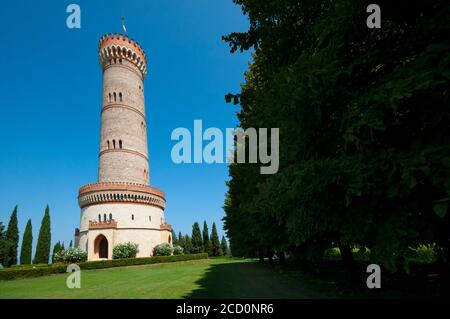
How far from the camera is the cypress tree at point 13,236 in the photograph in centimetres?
4919

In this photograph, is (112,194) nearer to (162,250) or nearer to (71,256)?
(71,256)

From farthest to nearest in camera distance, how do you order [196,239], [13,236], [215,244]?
[215,244] < [196,239] < [13,236]

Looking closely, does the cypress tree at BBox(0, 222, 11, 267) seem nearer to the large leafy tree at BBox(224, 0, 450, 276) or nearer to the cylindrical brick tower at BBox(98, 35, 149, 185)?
the cylindrical brick tower at BBox(98, 35, 149, 185)

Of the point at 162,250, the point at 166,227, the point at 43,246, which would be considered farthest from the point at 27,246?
the point at 162,250

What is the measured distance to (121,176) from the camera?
3981cm

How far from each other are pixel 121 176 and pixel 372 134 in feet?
130

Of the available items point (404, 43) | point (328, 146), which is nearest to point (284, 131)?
point (328, 146)

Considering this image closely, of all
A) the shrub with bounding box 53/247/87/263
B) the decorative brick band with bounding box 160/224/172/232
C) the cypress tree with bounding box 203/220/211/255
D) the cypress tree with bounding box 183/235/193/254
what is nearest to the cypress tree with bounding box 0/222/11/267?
the shrub with bounding box 53/247/87/263

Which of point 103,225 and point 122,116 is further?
point 122,116

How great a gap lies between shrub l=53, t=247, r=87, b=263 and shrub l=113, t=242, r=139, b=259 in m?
3.85

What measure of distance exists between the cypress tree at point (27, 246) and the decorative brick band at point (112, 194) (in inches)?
942

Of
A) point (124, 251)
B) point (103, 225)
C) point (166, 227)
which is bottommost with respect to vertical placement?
point (124, 251)

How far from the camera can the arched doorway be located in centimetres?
3719
